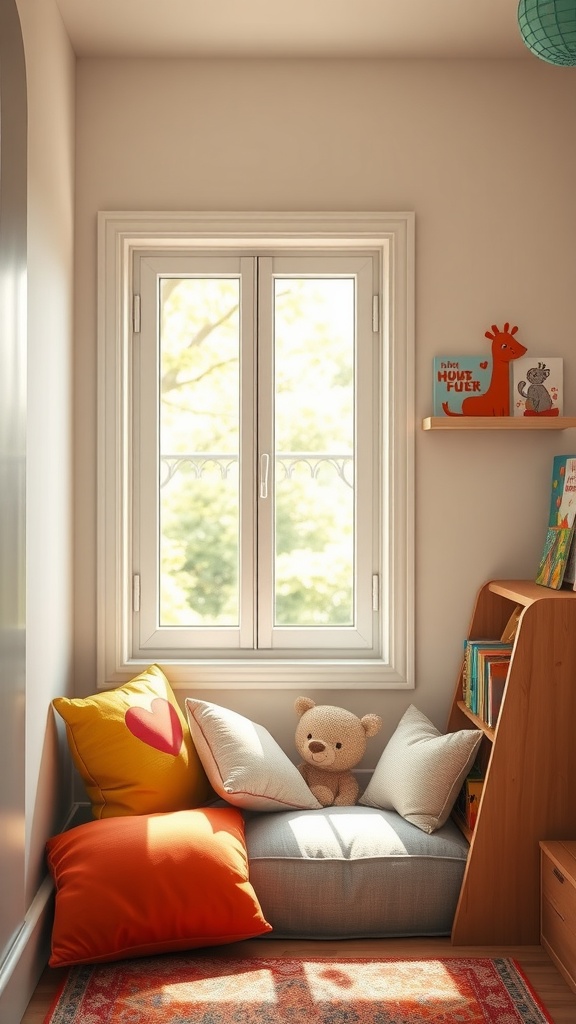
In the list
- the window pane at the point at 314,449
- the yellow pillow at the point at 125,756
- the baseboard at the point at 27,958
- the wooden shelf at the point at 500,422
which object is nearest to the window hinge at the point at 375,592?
the window pane at the point at 314,449

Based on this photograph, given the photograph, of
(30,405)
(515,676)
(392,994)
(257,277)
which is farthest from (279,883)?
(257,277)

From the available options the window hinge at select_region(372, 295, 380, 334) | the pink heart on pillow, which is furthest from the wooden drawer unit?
the window hinge at select_region(372, 295, 380, 334)

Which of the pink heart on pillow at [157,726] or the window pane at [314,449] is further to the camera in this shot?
the window pane at [314,449]

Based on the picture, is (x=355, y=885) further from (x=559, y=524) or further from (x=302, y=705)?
(x=559, y=524)

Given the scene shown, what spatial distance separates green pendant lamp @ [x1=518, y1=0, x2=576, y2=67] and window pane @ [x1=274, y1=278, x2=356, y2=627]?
1.19 m

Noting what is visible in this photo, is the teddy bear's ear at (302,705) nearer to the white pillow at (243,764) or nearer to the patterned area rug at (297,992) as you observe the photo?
the white pillow at (243,764)

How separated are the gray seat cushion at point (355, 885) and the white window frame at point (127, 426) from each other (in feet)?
Result: 1.96

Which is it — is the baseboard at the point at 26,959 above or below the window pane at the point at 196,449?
below

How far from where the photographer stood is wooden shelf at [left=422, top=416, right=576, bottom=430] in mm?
2693

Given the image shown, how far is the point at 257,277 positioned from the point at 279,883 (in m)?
1.88

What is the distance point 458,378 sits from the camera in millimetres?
2840

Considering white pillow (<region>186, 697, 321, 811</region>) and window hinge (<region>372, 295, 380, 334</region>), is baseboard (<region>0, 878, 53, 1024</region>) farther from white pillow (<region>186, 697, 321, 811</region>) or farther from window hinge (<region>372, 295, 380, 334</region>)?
window hinge (<region>372, 295, 380, 334</region>)

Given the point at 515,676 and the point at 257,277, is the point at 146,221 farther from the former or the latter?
the point at 515,676

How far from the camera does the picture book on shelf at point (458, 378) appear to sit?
9.30 feet
